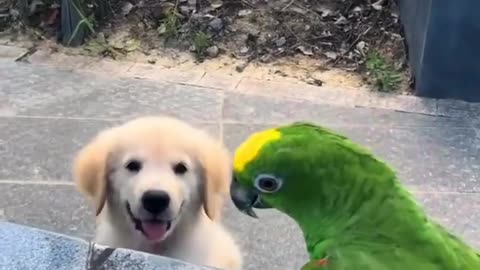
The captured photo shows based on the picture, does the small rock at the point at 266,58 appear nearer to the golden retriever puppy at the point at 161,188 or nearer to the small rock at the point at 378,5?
the small rock at the point at 378,5

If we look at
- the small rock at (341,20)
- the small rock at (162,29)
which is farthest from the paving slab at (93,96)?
the small rock at (341,20)

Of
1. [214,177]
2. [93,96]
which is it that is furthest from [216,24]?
[214,177]

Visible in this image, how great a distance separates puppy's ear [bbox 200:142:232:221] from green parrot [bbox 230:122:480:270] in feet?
3.42

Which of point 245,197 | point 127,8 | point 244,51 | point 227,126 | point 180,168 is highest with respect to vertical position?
point 245,197

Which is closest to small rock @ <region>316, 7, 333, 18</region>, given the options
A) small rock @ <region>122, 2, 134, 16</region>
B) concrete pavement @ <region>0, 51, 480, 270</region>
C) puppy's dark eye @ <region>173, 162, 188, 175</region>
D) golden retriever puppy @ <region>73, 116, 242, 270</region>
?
concrete pavement @ <region>0, 51, 480, 270</region>

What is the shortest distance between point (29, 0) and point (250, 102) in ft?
4.73

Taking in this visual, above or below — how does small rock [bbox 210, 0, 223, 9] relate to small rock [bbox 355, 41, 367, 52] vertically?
above

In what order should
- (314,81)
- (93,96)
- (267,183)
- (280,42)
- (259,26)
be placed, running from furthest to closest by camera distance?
(259,26) → (280,42) → (314,81) → (93,96) → (267,183)

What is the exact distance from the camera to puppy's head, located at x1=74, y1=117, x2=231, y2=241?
237 cm

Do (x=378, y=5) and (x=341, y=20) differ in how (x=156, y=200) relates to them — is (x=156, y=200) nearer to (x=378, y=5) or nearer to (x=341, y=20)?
(x=341, y=20)

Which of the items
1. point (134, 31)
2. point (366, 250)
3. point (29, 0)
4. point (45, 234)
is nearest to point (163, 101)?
point (134, 31)

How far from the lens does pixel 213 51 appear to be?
4.66m

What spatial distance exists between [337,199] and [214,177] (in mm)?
1121

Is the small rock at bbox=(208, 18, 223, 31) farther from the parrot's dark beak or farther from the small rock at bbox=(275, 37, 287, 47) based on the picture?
the parrot's dark beak
